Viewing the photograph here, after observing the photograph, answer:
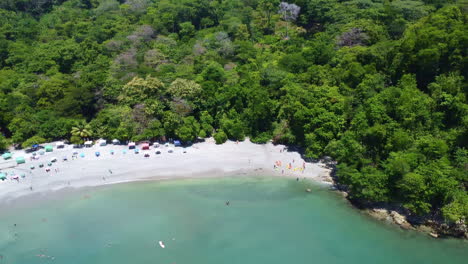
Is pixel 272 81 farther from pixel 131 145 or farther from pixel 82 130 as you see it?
pixel 82 130

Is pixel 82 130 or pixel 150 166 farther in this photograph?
pixel 82 130

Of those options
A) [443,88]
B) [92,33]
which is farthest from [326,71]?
[92,33]

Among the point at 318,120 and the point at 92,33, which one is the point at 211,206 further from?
the point at 92,33

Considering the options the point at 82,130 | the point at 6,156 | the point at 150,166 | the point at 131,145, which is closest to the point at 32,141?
the point at 6,156

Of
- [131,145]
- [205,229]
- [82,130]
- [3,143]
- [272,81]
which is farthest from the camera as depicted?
[272,81]

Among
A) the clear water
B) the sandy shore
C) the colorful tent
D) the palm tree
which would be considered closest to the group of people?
the sandy shore

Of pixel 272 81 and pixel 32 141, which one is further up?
pixel 272 81

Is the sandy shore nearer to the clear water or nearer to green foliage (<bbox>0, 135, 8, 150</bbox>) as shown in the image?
the clear water
